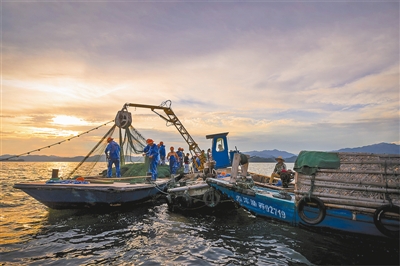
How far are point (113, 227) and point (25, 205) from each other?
27.6 ft

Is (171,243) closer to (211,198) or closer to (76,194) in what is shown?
(211,198)

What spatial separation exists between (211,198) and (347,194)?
636 centimetres

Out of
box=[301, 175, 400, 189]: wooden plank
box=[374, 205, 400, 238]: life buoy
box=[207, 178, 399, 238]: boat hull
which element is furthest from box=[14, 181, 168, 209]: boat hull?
box=[374, 205, 400, 238]: life buoy

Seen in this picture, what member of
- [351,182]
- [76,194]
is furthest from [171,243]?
[351,182]

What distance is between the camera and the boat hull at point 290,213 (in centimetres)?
709

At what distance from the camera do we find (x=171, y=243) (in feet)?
27.3

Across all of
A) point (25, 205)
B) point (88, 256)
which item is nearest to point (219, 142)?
point (88, 256)

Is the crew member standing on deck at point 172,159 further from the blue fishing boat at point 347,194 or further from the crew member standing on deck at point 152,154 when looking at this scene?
the blue fishing boat at point 347,194

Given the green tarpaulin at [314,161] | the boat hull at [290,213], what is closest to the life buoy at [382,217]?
the boat hull at [290,213]

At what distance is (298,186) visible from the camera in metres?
8.24

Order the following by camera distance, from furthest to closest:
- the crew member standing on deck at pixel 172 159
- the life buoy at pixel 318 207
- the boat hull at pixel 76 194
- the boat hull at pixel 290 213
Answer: the crew member standing on deck at pixel 172 159
the boat hull at pixel 76 194
the life buoy at pixel 318 207
the boat hull at pixel 290 213

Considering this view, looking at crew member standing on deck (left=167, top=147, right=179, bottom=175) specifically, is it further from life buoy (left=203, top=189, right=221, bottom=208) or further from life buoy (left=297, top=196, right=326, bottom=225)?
life buoy (left=297, top=196, right=326, bottom=225)

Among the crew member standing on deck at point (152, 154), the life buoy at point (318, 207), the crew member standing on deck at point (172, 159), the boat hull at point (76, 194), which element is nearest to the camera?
the life buoy at point (318, 207)

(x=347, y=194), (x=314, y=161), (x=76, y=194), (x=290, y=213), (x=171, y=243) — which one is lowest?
(x=171, y=243)
